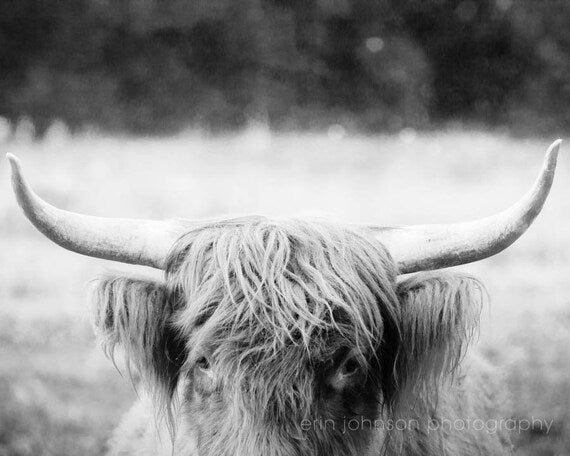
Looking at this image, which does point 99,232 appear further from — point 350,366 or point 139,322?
point 350,366

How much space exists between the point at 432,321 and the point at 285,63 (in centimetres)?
356

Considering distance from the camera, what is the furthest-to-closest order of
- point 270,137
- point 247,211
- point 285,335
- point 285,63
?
point 270,137 < point 247,211 < point 285,63 < point 285,335

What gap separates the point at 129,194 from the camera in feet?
21.1

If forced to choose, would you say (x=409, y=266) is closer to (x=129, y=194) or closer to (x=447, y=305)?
(x=447, y=305)

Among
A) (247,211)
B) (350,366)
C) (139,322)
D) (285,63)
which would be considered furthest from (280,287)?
(247,211)

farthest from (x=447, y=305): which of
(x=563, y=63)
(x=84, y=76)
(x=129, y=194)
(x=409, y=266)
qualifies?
(x=129, y=194)

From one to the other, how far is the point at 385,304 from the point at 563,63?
3.31 metres

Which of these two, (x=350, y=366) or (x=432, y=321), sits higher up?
(x=432, y=321)

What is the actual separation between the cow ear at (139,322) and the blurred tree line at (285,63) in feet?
10.0

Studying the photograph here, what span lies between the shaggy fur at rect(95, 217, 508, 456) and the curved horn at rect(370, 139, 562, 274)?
0.07m

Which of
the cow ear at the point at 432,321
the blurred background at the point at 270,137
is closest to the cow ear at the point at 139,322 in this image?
the cow ear at the point at 432,321

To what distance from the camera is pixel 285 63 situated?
540 cm

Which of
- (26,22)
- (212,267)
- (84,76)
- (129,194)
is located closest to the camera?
(212,267)

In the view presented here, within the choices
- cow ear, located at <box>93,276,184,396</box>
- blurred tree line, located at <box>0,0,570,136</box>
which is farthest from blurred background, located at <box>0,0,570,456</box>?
cow ear, located at <box>93,276,184,396</box>
